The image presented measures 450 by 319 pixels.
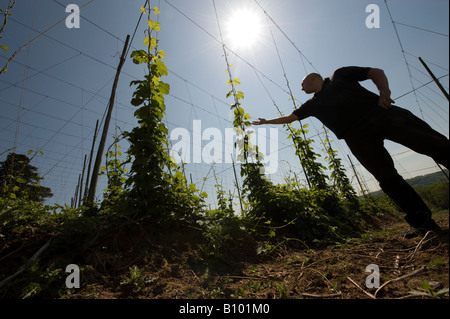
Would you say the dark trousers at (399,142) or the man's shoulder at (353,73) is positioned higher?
the man's shoulder at (353,73)

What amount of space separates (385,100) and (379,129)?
0.22 metres

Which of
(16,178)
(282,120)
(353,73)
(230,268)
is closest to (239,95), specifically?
(282,120)

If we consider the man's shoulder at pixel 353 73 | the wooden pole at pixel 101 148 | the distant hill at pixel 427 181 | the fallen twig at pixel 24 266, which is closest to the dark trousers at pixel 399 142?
the distant hill at pixel 427 181

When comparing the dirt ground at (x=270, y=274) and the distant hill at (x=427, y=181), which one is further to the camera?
the dirt ground at (x=270, y=274)

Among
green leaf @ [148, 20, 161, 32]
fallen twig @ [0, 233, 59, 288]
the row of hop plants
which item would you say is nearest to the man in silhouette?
the row of hop plants

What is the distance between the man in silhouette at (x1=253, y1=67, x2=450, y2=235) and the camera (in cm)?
129

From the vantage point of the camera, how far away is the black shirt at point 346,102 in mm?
1540

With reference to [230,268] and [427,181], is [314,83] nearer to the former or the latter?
[230,268]

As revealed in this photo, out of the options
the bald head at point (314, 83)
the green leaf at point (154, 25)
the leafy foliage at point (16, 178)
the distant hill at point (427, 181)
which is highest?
the green leaf at point (154, 25)

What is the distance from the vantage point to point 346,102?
1628 millimetres

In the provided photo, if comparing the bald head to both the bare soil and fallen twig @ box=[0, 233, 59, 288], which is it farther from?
fallen twig @ box=[0, 233, 59, 288]

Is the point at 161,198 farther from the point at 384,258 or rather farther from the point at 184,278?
the point at 384,258

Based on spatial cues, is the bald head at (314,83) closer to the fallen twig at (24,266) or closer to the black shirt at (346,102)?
the black shirt at (346,102)
